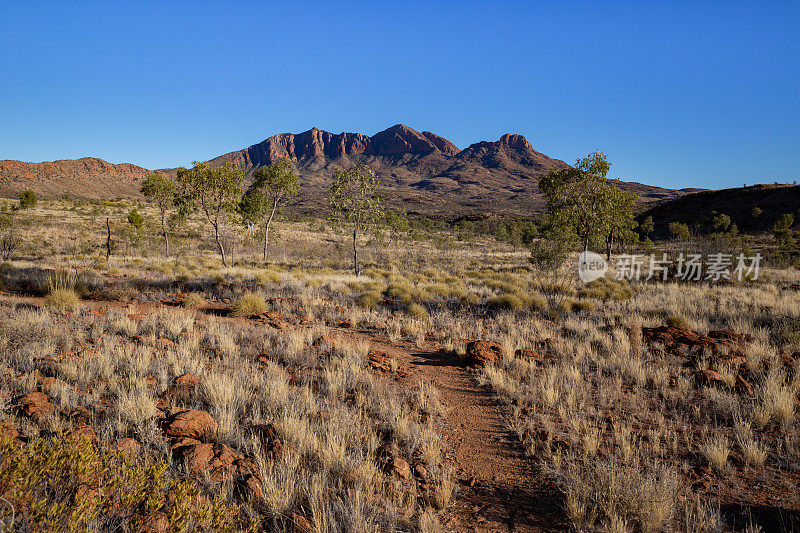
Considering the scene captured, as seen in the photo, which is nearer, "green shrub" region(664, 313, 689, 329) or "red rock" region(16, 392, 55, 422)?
"red rock" region(16, 392, 55, 422)

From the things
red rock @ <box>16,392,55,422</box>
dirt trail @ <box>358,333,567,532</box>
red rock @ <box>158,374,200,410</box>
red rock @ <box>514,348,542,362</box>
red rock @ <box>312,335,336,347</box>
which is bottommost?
dirt trail @ <box>358,333,567,532</box>

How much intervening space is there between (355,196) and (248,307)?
10079mm

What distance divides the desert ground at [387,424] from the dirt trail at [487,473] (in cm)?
2

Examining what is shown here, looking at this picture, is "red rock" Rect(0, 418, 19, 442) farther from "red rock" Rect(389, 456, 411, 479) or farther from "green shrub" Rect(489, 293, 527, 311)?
"green shrub" Rect(489, 293, 527, 311)

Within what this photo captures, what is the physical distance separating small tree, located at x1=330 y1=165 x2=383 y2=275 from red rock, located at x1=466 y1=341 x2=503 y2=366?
11756 millimetres

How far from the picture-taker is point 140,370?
193 inches

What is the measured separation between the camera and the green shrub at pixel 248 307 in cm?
956

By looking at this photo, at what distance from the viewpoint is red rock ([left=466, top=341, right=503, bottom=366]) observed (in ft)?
21.6

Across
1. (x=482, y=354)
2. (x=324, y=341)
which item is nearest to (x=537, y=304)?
(x=482, y=354)

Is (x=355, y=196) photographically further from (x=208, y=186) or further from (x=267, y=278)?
(x=208, y=186)

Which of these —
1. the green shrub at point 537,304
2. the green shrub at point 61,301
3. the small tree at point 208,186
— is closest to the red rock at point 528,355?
the green shrub at point 537,304

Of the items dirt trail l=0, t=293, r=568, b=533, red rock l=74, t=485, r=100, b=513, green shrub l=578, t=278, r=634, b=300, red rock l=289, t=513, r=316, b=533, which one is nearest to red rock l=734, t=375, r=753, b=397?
dirt trail l=0, t=293, r=568, b=533

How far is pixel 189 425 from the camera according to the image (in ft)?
11.8

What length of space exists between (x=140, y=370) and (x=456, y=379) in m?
4.70
